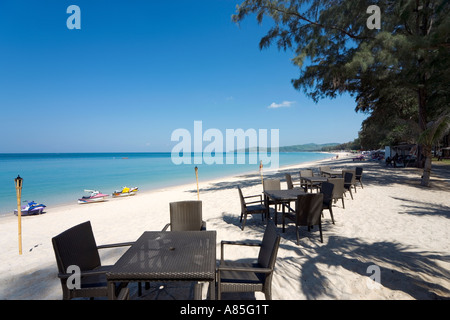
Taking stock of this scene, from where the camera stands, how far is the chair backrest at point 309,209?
3742 millimetres

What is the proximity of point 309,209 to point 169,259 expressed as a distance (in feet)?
9.19

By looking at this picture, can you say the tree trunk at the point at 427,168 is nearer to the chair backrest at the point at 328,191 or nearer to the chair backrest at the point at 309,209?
the chair backrest at the point at 328,191

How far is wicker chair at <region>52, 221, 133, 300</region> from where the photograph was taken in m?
1.95

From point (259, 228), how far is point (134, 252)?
334 centimetres

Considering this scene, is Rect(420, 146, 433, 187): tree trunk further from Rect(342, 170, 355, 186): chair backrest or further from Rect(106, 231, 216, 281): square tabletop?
Rect(106, 231, 216, 281): square tabletop

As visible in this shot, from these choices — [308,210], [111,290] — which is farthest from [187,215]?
[308,210]

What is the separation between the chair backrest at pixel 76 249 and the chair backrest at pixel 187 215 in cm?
118

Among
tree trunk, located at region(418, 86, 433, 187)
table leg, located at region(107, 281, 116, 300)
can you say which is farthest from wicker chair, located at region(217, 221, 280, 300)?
tree trunk, located at region(418, 86, 433, 187)

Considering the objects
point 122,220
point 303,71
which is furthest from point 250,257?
point 303,71

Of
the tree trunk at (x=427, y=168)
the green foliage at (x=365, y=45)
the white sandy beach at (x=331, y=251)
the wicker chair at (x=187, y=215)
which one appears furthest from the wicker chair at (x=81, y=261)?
the tree trunk at (x=427, y=168)

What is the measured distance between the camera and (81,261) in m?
2.21

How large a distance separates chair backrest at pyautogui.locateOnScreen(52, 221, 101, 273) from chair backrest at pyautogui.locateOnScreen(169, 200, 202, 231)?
118cm

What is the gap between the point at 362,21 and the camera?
331 inches
